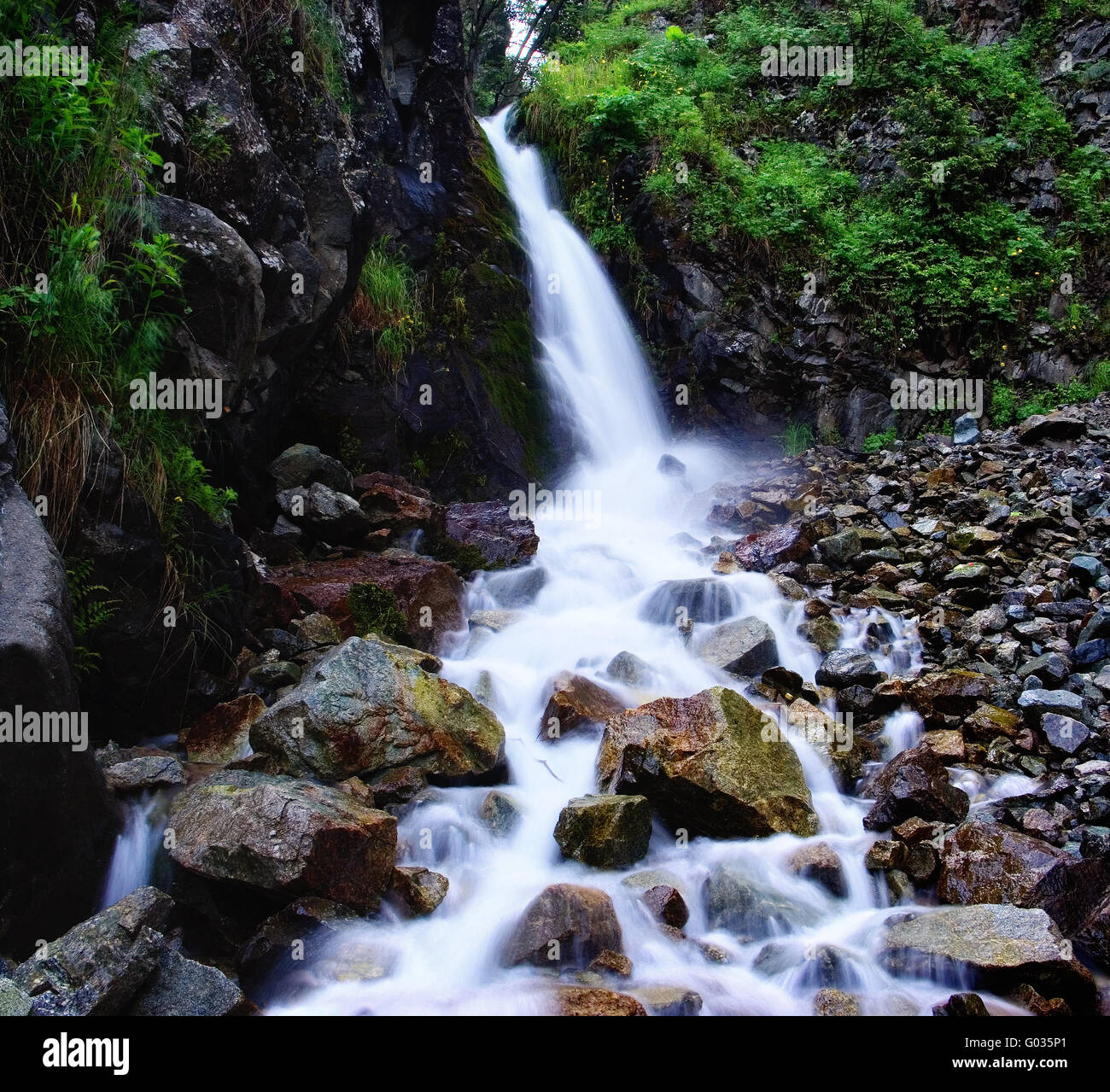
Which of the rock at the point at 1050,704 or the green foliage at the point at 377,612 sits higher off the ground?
the green foliage at the point at 377,612

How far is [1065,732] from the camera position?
4.88 m

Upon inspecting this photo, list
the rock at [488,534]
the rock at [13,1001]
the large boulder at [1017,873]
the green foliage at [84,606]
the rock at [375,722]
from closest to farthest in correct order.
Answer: the rock at [13,1001] < the large boulder at [1017,873] < the green foliage at [84,606] < the rock at [375,722] < the rock at [488,534]

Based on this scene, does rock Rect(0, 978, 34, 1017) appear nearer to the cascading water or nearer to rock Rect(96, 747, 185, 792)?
the cascading water

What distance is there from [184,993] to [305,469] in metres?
5.10

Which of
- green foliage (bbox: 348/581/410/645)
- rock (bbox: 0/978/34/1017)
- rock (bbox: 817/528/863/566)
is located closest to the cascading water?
green foliage (bbox: 348/581/410/645)

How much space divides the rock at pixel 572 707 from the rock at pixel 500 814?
2.84ft

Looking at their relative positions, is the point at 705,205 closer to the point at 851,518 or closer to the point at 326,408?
the point at 851,518

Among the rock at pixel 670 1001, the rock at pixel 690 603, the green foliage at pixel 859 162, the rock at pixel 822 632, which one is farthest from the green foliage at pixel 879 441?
the rock at pixel 670 1001

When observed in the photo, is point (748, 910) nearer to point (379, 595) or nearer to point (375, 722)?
point (375, 722)

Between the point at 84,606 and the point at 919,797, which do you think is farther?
the point at 919,797

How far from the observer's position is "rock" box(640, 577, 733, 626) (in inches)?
297

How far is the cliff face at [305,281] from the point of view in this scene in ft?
15.6

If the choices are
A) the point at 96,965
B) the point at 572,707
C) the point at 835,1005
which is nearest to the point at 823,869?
the point at 835,1005

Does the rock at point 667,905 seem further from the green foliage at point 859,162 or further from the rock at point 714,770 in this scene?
the green foliage at point 859,162
